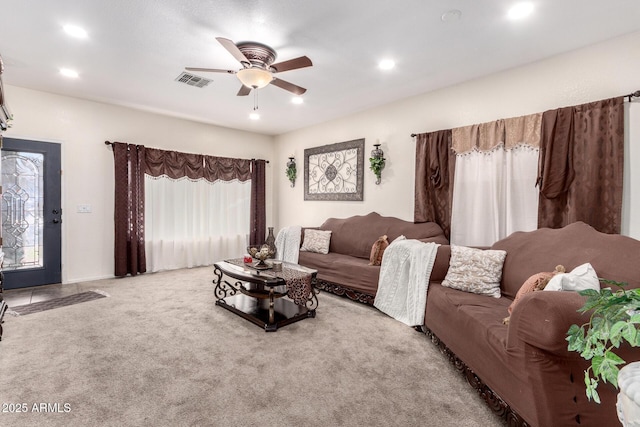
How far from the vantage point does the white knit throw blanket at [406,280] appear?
2.90 m

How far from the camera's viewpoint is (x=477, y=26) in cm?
255

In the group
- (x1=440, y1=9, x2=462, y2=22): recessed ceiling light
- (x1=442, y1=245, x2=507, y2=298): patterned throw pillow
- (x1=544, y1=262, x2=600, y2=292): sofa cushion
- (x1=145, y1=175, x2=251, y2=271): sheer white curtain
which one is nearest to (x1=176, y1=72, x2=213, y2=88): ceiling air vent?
(x1=145, y1=175, x2=251, y2=271): sheer white curtain

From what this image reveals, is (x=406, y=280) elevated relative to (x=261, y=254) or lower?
lower

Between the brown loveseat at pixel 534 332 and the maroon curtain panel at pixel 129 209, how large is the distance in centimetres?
447

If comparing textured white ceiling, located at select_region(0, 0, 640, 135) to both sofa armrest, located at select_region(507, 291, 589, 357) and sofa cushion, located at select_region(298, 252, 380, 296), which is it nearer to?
sofa armrest, located at select_region(507, 291, 589, 357)

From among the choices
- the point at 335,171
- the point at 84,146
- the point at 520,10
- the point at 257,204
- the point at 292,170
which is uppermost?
the point at 520,10

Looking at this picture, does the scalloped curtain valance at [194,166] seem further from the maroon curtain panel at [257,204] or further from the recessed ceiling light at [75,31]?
the recessed ceiling light at [75,31]

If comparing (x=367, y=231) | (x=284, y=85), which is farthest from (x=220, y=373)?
(x=367, y=231)

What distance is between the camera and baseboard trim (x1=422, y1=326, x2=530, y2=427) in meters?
1.60

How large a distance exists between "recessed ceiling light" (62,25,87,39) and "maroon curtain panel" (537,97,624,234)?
441cm

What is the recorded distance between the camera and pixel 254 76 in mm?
2779

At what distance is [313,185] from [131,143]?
313cm

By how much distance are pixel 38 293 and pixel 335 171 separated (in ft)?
15.0

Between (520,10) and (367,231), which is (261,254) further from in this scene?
(520,10)
